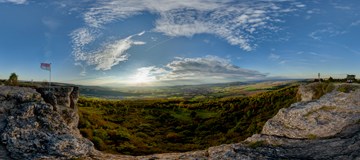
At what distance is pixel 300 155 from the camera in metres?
11.5

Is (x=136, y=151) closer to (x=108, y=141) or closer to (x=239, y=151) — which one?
(x=108, y=141)

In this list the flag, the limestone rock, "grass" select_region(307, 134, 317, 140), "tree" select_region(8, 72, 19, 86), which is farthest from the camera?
the flag

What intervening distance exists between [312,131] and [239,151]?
856 centimetres

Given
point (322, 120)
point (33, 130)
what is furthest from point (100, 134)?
point (322, 120)

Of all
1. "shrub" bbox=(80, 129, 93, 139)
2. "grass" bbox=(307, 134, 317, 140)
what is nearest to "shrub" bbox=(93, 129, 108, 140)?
"shrub" bbox=(80, 129, 93, 139)

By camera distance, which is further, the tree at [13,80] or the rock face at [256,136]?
the tree at [13,80]

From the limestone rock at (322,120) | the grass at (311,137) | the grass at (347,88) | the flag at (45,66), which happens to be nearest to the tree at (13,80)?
the flag at (45,66)

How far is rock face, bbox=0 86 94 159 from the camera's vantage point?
1357 cm

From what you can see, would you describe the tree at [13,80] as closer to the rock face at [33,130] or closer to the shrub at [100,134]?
the rock face at [33,130]

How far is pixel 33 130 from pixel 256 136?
26.0m

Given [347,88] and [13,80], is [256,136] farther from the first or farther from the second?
[13,80]

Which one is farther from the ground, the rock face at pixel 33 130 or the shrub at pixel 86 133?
the rock face at pixel 33 130

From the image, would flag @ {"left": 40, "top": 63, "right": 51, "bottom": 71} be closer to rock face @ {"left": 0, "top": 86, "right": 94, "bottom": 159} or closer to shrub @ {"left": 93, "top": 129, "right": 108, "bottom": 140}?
rock face @ {"left": 0, "top": 86, "right": 94, "bottom": 159}

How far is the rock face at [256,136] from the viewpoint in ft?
39.7
